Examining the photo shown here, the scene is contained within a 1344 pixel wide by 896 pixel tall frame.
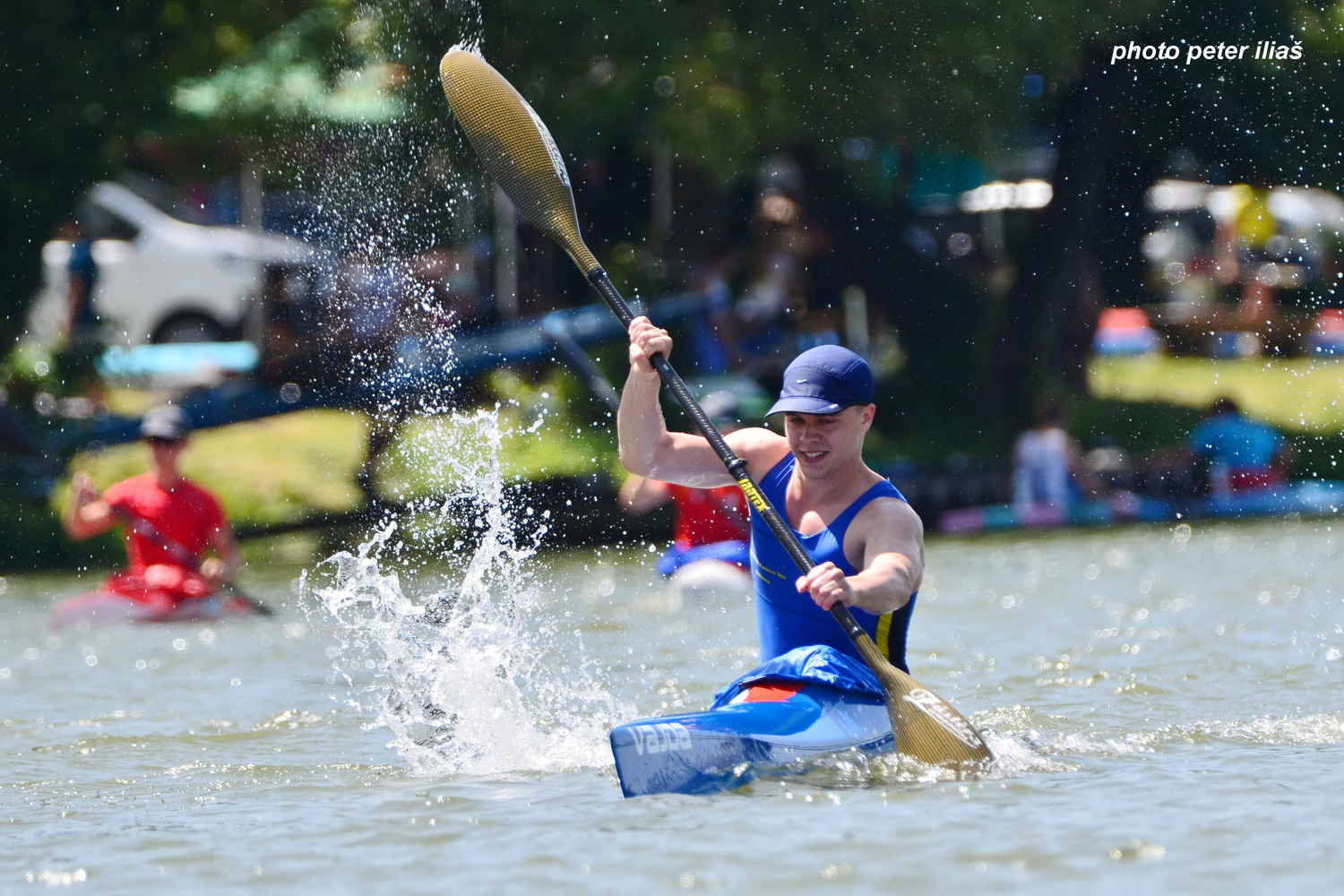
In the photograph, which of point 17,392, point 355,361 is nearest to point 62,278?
point 17,392

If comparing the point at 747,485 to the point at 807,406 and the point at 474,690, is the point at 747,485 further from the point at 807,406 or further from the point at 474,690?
the point at 474,690

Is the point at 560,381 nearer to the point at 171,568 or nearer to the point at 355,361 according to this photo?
the point at 355,361

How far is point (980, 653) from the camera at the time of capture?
28.7 feet

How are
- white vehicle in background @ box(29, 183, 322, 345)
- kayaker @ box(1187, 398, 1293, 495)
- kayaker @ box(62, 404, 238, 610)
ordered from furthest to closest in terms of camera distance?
1. white vehicle in background @ box(29, 183, 322, 345)
2. kayaker @ box(1187, 398, 1293, 495)
3. kayaker @ box(62, 404, 238, 610)

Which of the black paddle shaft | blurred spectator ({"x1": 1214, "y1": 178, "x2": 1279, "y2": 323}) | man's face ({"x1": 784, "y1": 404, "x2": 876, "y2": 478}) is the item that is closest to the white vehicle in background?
blurred spectator ({"x1": 1214, "y1": 178, "x2": 1279, "y2": 323})

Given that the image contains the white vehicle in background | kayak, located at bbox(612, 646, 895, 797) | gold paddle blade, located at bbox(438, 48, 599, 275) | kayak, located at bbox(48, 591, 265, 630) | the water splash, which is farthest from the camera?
the white vehicle in background

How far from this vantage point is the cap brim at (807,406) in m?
5.23

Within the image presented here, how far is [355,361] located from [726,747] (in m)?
10.7

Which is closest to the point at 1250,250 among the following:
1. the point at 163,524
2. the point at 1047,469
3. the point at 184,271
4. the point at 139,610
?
the point at 1047,469

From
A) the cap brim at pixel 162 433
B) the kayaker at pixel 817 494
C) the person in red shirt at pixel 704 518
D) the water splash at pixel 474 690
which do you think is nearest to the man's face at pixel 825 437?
the kayaker at pixel 817 494

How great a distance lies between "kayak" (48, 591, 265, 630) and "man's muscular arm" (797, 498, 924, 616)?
19.6ft

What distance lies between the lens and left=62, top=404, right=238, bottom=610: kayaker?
1034 centimetres

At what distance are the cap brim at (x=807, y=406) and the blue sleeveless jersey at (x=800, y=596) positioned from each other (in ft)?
1.06

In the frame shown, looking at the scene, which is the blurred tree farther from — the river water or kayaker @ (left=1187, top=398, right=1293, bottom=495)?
the river water
